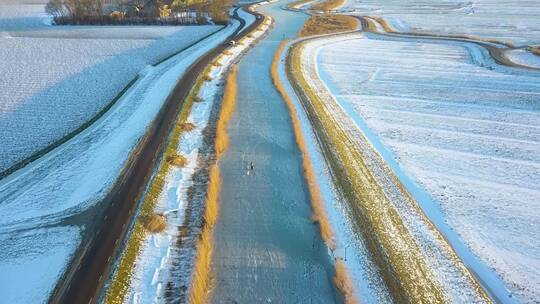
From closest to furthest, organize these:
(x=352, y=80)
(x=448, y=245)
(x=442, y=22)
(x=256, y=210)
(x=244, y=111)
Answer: (x=448, y=245), (x=256, y=210), (x=244, y=111), (x=352, y=80), (x=442, y=22)

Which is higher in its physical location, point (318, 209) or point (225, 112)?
point (225, 112)

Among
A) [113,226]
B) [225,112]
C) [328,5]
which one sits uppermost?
[328,5]

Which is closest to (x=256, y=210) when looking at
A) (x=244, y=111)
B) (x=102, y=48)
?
(x=244, y=111)

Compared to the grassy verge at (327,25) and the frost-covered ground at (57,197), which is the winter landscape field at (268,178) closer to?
the frost-covered ground at (57,197)

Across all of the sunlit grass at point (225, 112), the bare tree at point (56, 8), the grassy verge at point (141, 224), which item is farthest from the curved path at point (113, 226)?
the bare tree at point (56, 8)

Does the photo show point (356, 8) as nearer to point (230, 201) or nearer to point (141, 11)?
point (141, 11)

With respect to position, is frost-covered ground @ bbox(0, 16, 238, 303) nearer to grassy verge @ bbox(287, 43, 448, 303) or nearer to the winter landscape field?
the winter landscape field

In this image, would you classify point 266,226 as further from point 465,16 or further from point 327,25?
point 465,16

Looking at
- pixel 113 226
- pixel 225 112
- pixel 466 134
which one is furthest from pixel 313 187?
pixel 466 134
